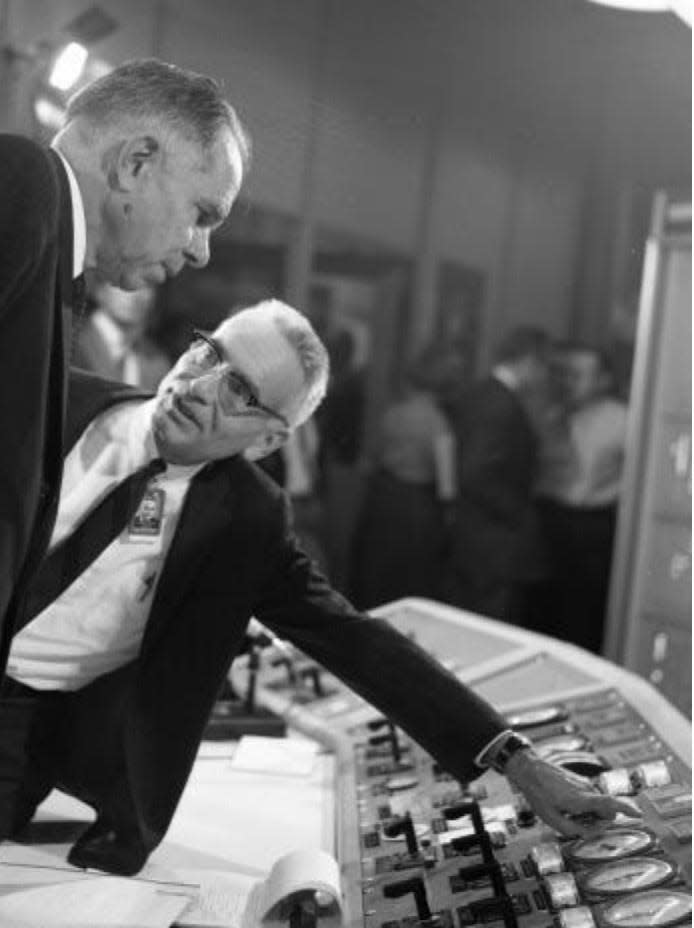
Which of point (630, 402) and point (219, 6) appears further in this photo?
point (630, 402)

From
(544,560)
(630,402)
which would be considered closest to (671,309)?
(630,402)

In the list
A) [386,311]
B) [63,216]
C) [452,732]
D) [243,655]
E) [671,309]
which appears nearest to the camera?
[63,216]

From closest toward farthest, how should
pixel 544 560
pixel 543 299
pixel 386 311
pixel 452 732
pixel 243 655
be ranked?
pixel 452 732, pixel 243 655, pixel 386 311, pixel 544 560, pixel 543 299

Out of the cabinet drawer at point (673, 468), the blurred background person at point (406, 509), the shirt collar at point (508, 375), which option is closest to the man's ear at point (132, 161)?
the blurred background person at point (406, 509)

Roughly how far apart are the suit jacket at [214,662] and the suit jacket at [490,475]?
1.67 feet

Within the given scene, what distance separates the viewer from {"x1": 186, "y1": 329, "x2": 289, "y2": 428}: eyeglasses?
58.2 inches

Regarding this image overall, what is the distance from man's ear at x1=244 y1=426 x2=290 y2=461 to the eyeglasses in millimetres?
37

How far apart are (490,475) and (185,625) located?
0.82 meters

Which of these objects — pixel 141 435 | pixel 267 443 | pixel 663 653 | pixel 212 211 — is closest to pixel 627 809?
pixel 267 443

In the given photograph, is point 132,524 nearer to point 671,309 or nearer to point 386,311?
point 386,311

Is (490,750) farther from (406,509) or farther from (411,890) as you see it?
(406,509)

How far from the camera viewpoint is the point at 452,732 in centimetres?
162

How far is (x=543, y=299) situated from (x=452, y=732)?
3.71 m

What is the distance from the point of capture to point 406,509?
2129mm
